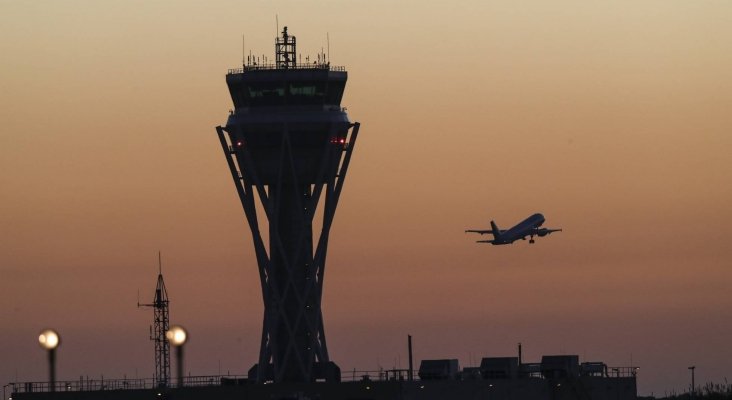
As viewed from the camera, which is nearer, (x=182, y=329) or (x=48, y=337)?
(x=182, y=329)

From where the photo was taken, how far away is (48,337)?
334 ft

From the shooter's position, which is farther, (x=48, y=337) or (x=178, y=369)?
(x=48, y=337)

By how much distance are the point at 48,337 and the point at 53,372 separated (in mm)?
4488

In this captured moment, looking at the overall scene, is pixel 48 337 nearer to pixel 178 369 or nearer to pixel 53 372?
pixel 53 372

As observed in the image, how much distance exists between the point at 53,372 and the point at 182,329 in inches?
466

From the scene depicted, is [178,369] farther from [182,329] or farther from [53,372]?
[53,372]

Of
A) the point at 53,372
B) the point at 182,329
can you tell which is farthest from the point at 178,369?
the point at 53,372

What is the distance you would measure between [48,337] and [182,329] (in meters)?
15.4

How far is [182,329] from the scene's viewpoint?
88938mm

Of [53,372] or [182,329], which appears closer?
[182,329]

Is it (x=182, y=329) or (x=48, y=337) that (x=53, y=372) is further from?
(x=182, y=329)

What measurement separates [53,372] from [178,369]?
12582 mm

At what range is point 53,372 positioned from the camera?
9769 cm

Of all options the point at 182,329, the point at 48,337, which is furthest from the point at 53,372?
the point at 182,329
